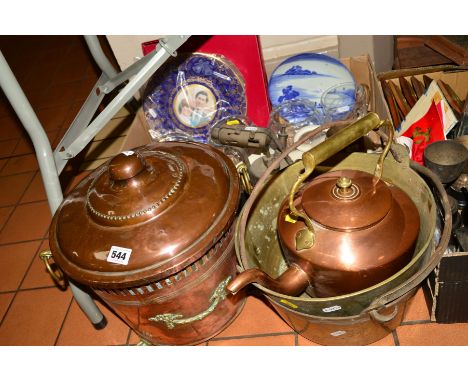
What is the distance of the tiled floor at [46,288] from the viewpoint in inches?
58.1

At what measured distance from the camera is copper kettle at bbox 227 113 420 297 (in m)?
1.05

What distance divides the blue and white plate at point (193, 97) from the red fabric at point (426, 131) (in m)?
0.82

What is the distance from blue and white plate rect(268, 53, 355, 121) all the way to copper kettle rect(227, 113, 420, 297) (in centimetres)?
100

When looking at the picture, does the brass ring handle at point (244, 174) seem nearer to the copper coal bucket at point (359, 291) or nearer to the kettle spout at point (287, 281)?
the copper coal bucket at point (359, 291)

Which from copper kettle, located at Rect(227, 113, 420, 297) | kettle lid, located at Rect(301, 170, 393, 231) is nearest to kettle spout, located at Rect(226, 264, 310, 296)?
copper kettle, located at Rect(227, 113, 420, 297)

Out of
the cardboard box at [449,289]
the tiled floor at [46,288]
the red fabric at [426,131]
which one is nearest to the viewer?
the cardboard box at [449,289]

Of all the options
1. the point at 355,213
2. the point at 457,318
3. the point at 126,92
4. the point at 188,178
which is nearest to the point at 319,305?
the point at 355,213

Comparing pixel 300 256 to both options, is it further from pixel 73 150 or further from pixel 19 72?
pixel 19 72

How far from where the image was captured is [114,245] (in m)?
1.17

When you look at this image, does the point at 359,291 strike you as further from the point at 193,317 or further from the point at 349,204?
the point at 193,317

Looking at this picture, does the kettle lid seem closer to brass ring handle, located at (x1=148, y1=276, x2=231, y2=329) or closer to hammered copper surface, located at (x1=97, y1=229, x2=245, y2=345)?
hammered copper surface, located at (x1=97, y1=229, x2=245, y2=345)

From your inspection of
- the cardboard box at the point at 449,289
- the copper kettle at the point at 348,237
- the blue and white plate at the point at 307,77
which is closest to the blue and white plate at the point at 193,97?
the blue and white plate at the point at 307,77

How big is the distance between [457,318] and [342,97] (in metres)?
1.12

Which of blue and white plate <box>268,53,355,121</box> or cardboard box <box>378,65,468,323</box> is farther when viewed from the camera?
blue and white plate <box>268,53,355,121</box>
